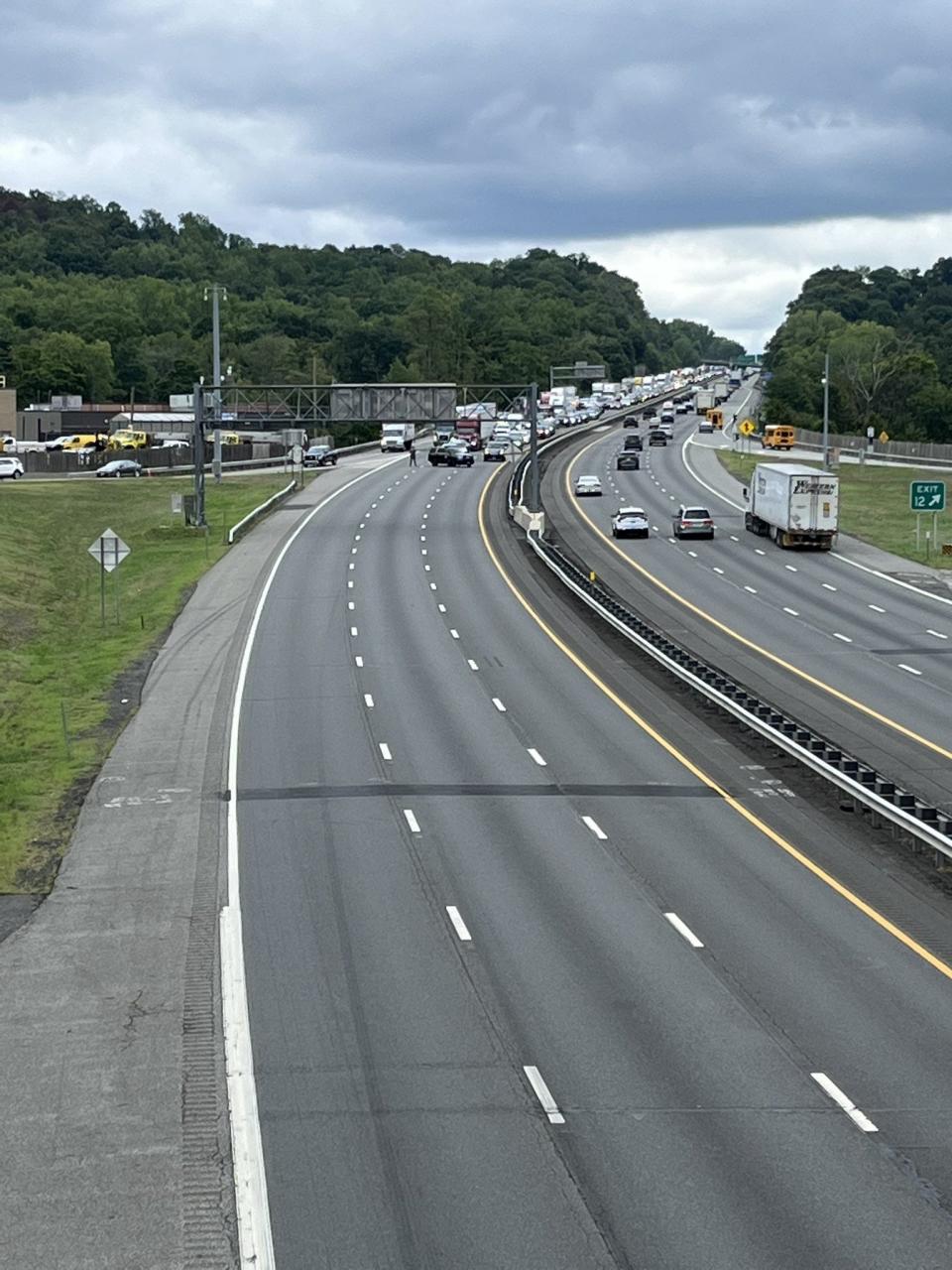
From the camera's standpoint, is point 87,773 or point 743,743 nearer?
point 87,773

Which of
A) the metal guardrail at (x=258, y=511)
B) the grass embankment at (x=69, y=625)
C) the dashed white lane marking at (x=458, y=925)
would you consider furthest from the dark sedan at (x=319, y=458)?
the dashed white lane marking at (x=458, y=925)

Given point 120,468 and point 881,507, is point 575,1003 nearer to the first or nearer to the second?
point 881,507

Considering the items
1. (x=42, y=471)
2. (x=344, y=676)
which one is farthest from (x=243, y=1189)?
(x=42, y=471)

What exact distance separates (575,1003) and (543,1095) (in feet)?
9.94

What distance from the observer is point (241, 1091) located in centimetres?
1659

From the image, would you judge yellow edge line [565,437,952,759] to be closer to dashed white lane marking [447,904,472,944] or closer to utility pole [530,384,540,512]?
utility pole [530,384,540,512]

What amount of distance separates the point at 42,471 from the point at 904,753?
9815 cm

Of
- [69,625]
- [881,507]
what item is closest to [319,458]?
[881,507]

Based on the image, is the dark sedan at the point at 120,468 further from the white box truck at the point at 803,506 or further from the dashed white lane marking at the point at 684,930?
Result: the dashed white lane marking at the point at 684,930

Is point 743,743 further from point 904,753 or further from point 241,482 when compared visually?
point 241,482

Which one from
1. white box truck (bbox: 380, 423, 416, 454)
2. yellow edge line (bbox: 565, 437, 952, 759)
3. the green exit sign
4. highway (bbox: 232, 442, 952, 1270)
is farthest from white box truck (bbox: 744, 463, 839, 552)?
white box truck (bbox: 380, 423, 416, 454)

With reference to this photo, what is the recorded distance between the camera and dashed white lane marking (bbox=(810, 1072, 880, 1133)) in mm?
15523

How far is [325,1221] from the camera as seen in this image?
13.5 meters

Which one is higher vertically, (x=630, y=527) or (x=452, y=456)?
(x=452, y=456)
